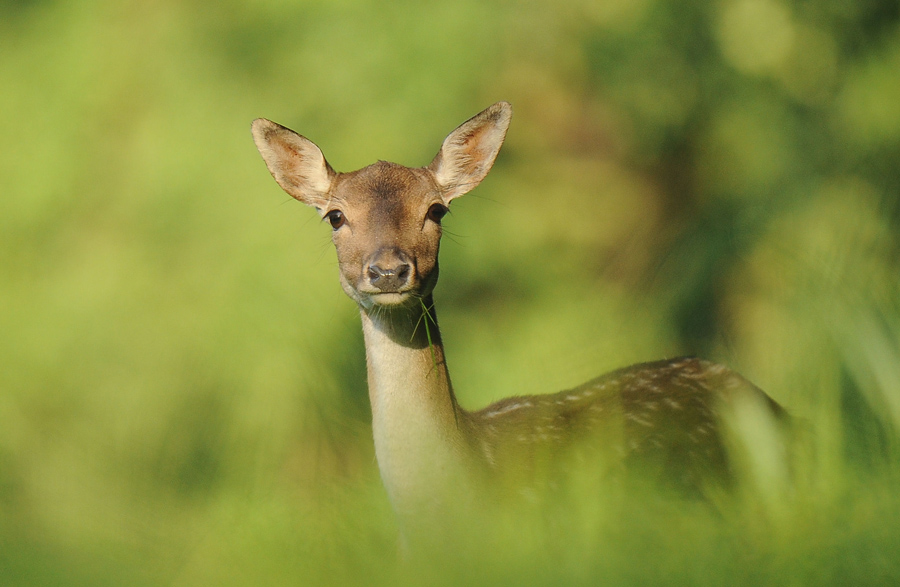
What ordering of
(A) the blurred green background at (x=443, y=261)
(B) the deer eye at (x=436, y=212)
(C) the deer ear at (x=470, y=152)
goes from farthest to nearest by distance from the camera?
(C) the deer ear at (x=470, y=152)
(B) the deer eye at (x=436, y=212)
(A) the blurred green background at (x=443, y=261)

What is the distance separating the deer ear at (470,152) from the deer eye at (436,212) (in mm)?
162

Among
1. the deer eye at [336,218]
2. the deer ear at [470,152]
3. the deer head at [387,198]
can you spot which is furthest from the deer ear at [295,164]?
the deer ear at [470,152]

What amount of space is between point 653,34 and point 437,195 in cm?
386

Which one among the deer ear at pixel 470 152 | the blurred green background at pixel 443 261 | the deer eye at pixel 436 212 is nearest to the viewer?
the blurred green background at pixel 443 261

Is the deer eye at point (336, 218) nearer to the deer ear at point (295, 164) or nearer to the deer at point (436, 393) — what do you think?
the deer at point (436, 393)

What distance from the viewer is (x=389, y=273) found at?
3.48 metres

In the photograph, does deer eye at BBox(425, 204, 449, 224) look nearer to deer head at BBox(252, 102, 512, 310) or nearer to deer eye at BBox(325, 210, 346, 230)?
deer head at BBox(252, 102, 512, 310)

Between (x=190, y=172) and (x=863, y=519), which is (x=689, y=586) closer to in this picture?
(x=863, y=519)

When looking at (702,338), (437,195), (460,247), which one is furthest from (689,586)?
(460,247)

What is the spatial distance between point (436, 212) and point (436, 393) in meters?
0.76

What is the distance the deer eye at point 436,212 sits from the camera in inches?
154

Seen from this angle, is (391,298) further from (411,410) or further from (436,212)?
(436,212)

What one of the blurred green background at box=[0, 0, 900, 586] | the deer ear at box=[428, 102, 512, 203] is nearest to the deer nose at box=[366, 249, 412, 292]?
the blurred green background at box=[0, 0, 900, 586]

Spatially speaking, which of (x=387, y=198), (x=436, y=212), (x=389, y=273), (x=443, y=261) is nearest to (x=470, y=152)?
(x=436, y=212)
